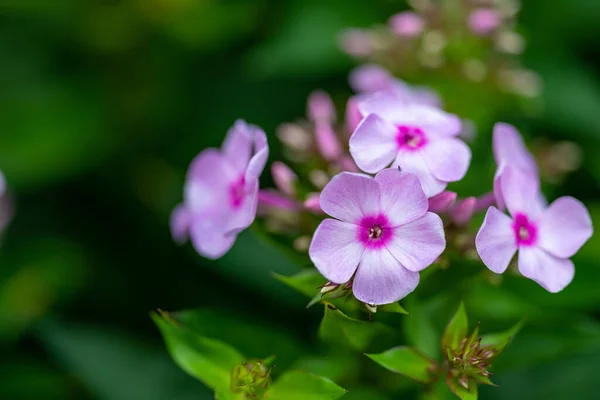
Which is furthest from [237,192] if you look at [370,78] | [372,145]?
[370,78]

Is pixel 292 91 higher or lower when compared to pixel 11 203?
higher

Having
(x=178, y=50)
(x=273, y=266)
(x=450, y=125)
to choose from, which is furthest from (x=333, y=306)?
(x=178, y=50)

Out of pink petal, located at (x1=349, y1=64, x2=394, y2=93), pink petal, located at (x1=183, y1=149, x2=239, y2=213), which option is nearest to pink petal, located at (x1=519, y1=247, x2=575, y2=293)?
pink petal, located at (x1=183, y1=149, x2=239, y2=213)

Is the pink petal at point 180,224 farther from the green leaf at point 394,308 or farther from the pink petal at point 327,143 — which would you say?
the green leaf at point 394,308

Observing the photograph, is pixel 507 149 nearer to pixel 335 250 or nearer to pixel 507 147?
pixel 507 147

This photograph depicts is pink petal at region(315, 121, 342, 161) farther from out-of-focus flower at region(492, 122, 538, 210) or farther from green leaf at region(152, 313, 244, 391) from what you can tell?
green leaf at region(152, 313, 244, 391)

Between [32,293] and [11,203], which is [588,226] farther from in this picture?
[11,203]
